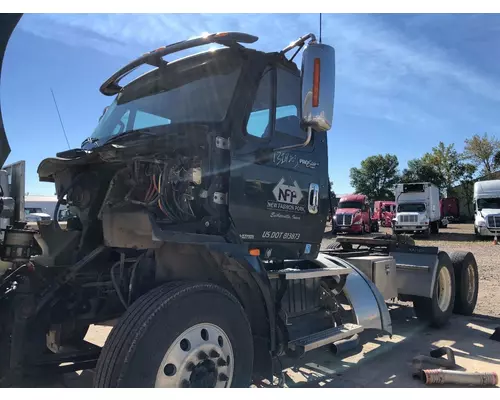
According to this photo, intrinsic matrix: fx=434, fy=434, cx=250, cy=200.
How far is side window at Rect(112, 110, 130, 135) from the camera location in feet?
12.9


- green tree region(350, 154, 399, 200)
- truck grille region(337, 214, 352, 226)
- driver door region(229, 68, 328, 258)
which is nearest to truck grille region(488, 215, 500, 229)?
truck grille region(337, 214, 352, 226)

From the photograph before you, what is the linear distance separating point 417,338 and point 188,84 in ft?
14.9

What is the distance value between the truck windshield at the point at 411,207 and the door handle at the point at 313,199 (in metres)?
24.1

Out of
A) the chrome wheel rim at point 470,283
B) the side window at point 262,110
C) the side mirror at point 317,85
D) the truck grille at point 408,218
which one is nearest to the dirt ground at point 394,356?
the chrome wheel rim at point 470,283

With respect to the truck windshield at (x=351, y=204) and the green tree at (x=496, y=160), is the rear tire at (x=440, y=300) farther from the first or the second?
the green tree at (x=496, y=160)

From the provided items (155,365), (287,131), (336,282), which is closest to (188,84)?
(287,131)

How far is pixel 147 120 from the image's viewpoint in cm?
380

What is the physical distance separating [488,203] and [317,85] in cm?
2437

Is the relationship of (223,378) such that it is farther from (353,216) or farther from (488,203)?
(488,203)

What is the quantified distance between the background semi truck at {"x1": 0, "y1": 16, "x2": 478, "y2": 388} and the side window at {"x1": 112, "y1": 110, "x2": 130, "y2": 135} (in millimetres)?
17

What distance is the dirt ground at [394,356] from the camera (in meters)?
4.20

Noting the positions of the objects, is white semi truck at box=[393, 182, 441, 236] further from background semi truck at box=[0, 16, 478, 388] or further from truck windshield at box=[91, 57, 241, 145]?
truck windshield at box=[91, 57, 241, 145]

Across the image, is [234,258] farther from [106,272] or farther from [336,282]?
[336,282]

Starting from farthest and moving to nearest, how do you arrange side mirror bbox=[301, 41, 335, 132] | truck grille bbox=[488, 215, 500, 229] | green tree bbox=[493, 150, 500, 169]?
1. green tree bbox=[493, 150, 500, 169]
2. truck grille bbox=[488, 215, 500, 229]
3. side mirror bbox=[301, 41, 335, 132]
